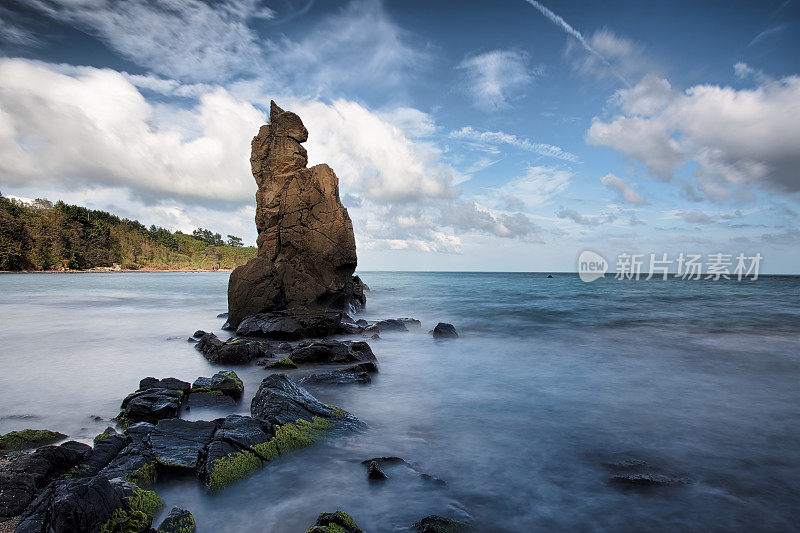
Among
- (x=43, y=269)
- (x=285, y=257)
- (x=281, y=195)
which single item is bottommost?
(x=43, y=269)

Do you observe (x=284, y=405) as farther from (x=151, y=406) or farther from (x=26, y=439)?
(x=26, y=439)

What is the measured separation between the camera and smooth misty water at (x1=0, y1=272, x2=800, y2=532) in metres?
4.39

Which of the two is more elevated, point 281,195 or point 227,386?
point 281,195

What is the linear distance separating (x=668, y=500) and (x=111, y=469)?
21.0 feet

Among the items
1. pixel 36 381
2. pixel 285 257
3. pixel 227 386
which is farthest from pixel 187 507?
pixel 285 257

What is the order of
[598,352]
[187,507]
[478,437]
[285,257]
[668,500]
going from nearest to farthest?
[187,507] → [668,500] → [478,437] → [598,352] → [285,257]

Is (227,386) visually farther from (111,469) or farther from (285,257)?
(285,257)

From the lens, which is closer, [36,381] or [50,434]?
[50,434]

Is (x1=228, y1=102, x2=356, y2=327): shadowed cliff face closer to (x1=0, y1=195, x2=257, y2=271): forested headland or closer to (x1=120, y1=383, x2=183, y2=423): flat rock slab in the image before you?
(x1=120, y1=383, x2=183, y2=423): flat rock slab

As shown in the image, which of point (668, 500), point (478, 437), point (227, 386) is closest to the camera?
point (668, 500)

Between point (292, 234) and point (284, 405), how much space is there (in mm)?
13230

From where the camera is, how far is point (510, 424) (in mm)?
7016

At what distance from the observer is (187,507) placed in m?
4.20

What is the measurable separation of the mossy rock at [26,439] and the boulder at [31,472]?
1261 mm
